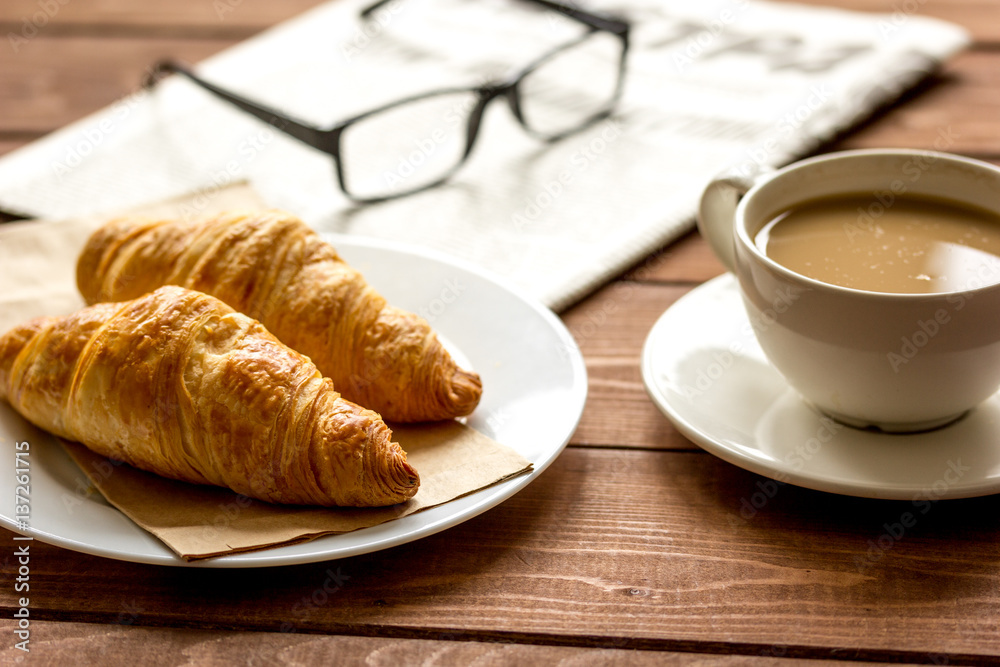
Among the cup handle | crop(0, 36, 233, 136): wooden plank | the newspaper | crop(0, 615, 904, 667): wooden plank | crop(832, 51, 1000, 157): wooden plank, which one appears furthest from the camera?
crop(0, 36, 233, 136): wooden plank

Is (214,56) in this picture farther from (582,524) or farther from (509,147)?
(582,524)

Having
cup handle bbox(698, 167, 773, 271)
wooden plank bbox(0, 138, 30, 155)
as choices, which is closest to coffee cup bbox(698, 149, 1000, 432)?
cup handle bbox(698, 167, 773, 271)

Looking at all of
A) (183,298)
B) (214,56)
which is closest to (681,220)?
(183,298)

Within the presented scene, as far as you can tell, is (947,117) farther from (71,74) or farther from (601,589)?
(71,74)

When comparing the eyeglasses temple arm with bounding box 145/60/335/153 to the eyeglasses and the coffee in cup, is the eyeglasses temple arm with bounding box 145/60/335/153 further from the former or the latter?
the coffee in cup

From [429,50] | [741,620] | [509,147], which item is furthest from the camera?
[429,50]

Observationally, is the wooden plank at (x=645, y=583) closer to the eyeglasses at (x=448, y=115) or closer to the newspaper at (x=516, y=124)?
the newspaper at (x=516, y=124)

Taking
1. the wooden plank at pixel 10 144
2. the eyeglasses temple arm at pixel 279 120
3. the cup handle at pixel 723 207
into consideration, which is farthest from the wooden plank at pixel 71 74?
the cup handle at pixel 723 207
